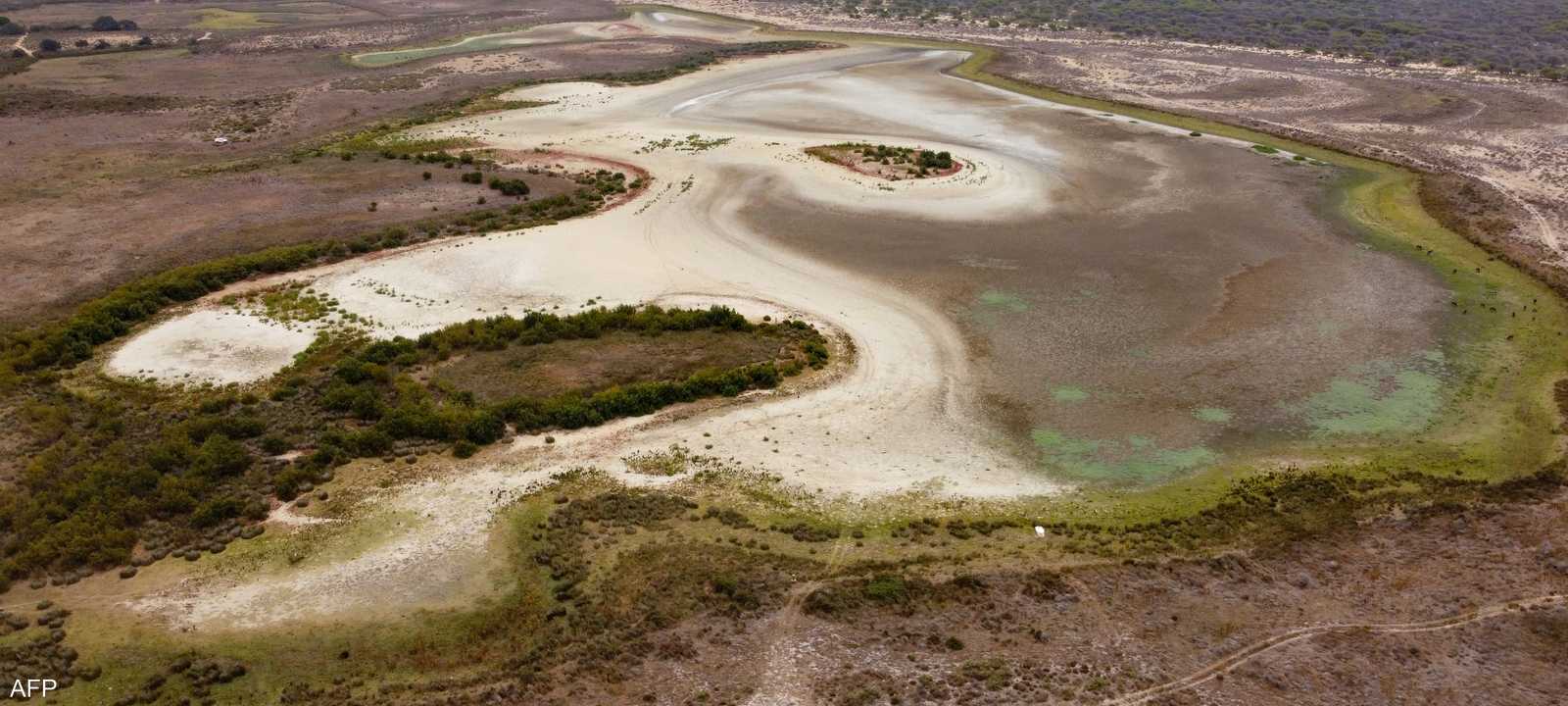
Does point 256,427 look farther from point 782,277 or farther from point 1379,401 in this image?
point 1379,401

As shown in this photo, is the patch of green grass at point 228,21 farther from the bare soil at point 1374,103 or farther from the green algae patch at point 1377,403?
the green algae patch at point 1377,403

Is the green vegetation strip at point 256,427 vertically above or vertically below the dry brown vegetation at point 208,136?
below

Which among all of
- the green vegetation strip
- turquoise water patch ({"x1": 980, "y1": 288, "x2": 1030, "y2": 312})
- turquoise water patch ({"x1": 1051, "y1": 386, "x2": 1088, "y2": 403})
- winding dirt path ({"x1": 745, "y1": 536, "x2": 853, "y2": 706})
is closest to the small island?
turquoise water patch ({"x1": 980, "y1": 288, "x2": 1030, "y2": 312})

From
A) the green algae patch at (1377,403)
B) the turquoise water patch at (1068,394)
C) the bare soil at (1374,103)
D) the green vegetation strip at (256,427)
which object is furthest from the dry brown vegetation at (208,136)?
the bare soil at (1374,103)

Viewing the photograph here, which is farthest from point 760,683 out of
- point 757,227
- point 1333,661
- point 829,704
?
point 757,227

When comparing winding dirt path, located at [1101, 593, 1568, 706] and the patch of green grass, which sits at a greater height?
the patch of green grass

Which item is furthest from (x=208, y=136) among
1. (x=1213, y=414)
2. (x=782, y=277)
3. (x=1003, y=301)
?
(x=1213, y=414)

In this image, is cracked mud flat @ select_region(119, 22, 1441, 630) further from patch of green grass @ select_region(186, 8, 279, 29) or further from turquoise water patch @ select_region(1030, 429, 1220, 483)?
patch of green grass @ select_region(186, 8, 279, 29)
